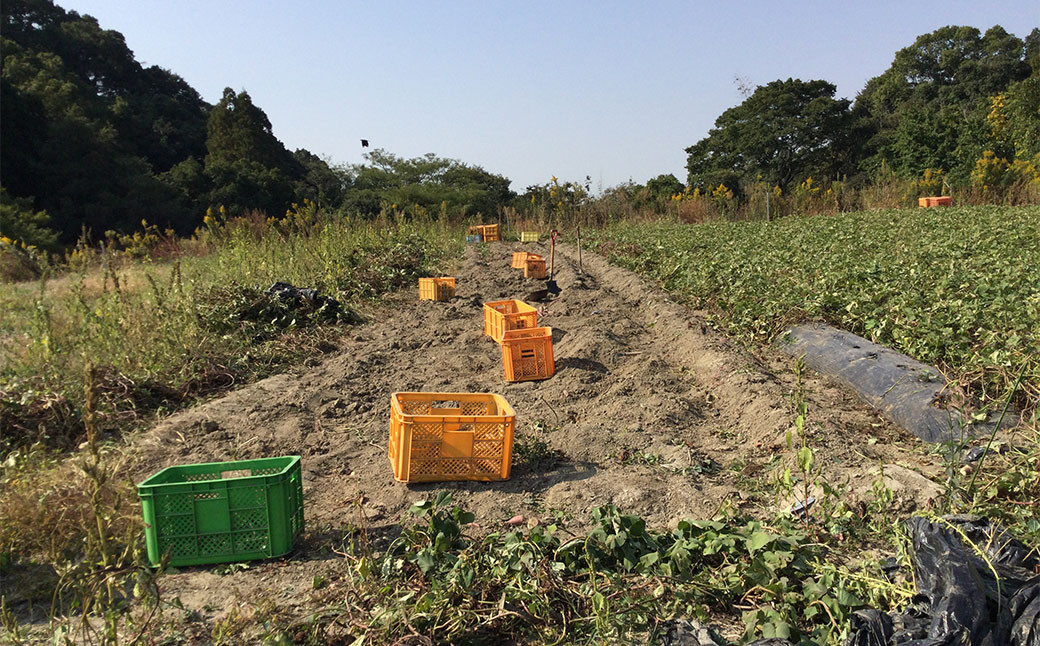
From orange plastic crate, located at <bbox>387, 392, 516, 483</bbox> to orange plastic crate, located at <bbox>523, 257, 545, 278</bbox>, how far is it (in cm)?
749

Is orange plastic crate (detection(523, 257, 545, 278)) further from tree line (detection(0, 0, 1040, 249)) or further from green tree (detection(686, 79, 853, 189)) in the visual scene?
green tree (detection(686, 79, 853, 189))

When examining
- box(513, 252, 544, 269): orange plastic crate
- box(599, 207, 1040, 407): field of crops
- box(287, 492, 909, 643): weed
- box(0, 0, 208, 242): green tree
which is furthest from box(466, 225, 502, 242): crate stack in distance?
box(287, 492, 909, 643): weed

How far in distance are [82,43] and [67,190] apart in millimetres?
13473

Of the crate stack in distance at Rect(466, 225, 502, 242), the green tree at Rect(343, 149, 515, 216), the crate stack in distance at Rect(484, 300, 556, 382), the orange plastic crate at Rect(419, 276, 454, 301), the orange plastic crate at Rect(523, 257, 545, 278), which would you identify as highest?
the green tree at Rect(343, 149, 515, 216)

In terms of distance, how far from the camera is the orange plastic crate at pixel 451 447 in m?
3.27

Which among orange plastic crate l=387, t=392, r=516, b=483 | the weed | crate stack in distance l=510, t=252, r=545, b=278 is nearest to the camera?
the weed

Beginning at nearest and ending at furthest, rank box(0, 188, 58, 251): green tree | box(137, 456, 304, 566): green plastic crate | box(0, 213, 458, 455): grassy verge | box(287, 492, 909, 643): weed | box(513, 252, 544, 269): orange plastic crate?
1. box(287, 492, 909, 643): weed
2. box(137, 456, 304, 566): green plastic crate
3. box(0, 213, 458, 455): grassy verge
4. box(513, 252, 544, 269): orange plastic crate
5. box(0, 188, 58, 251): green tree

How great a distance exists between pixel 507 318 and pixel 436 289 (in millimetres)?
3100

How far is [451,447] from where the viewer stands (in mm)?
3320

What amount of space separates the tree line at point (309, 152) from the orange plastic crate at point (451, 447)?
1275 centimetres

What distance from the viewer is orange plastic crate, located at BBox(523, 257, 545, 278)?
1079 cm

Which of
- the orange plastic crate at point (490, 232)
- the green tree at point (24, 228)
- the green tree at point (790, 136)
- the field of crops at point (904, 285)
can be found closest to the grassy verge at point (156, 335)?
the field of crops at point (904, 285)

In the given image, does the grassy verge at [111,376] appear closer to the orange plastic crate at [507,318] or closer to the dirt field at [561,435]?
the dirt field at [561,435]

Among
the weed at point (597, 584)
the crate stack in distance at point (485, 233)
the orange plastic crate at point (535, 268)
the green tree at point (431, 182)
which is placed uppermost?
the green tree at point (431, 182)
